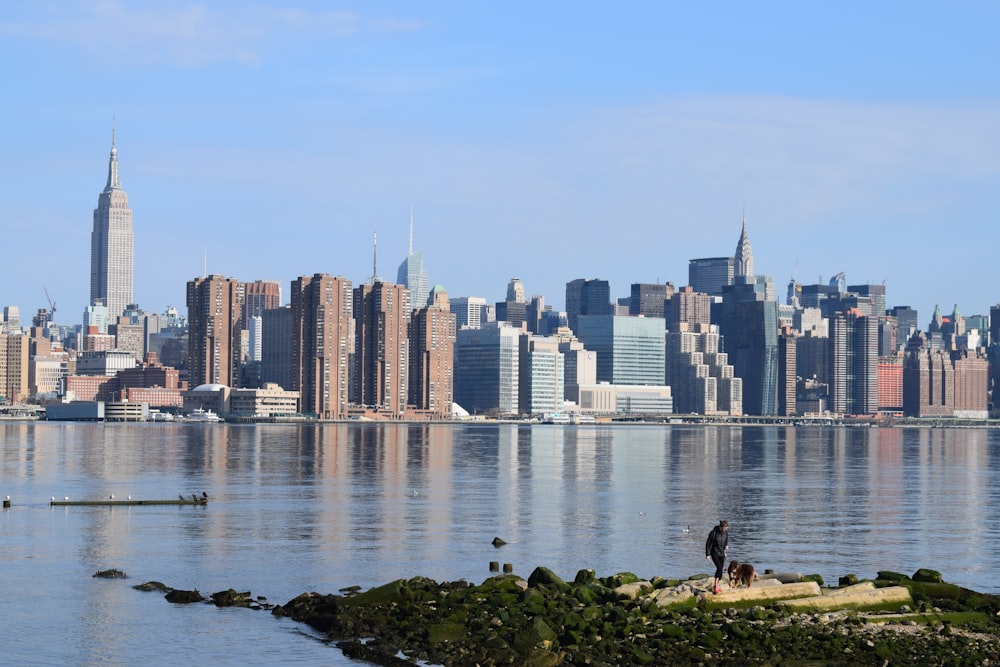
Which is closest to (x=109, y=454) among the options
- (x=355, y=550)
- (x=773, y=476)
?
(x=773, y=476)

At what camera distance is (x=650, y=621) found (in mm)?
49719

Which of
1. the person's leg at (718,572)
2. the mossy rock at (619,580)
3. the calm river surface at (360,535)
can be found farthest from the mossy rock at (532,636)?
the mossy rock at (619,580)

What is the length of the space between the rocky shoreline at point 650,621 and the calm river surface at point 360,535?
104 inches

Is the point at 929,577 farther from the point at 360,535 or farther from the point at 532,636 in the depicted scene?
the point at 360,535

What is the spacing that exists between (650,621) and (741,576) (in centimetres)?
534

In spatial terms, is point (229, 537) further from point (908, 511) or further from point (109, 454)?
point (109, 454)

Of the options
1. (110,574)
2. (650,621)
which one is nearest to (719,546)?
(650,621)

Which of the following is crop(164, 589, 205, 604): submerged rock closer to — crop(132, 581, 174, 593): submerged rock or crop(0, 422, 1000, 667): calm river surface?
crop(0, 422, 1000, 667): calm river surface

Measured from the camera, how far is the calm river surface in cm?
5266

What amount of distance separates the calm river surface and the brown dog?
12.2 m

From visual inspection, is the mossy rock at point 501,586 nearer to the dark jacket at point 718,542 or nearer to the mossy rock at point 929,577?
the dark jacket at point 718,542

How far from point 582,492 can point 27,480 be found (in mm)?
45204

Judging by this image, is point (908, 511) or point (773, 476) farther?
point (773, 476)

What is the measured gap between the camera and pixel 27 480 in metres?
122
